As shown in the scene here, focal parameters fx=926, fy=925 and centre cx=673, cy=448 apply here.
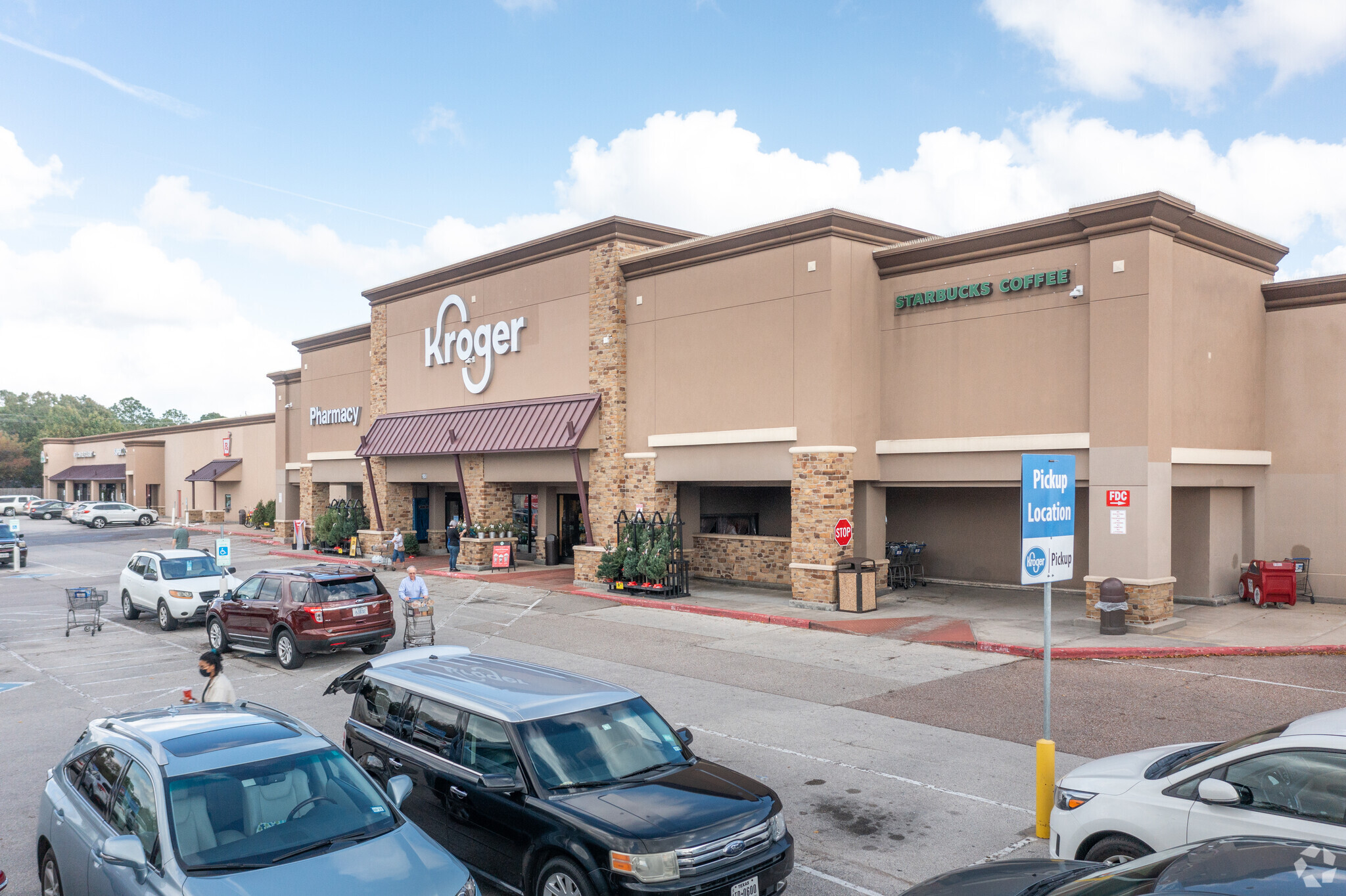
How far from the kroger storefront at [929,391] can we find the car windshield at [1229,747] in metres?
12.3

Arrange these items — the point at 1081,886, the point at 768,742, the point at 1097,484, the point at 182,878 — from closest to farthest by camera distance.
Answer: the point at 1081,886
the point at 182,878
the point at 768,742
the point at 1097,484

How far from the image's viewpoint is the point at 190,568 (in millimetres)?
21172

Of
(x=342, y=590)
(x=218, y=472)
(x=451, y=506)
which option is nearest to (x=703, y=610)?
(x=342, y=590)

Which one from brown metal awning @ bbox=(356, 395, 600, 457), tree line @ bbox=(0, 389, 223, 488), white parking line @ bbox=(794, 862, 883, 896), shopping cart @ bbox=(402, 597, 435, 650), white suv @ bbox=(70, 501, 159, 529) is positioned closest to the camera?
white parking line @ bbox=(794, 862, 883, 896)

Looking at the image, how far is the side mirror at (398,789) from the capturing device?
248 inches

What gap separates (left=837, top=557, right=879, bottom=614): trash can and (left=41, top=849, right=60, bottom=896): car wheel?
16.0m

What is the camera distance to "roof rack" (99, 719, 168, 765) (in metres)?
5.91

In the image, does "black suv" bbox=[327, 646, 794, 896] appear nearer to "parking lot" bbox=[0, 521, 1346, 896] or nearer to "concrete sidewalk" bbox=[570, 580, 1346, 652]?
"parking lot" bbox=[0, 521, 1346, 896]

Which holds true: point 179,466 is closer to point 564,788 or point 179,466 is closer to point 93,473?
point 93,473

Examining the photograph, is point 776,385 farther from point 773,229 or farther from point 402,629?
point 402,629

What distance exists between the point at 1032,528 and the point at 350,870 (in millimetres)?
6619

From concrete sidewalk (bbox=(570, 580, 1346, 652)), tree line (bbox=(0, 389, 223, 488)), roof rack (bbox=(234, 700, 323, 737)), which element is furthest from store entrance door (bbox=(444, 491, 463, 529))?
tree line (bbox=(0, 389, 223, 488))

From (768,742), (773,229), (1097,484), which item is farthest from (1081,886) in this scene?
(773,229)

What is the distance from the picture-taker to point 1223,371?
19844 millimetres
